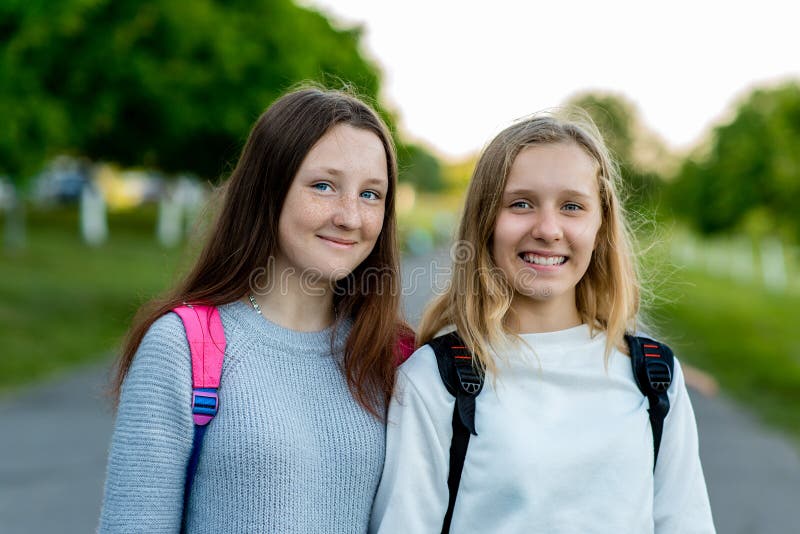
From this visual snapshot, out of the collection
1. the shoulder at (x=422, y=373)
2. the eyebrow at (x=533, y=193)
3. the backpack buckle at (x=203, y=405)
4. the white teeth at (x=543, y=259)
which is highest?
the eyebrow at (x=533, y=193)

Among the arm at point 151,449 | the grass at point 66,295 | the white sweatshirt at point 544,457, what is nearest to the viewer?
the arm at point 151,449

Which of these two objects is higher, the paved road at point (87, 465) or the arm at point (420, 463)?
the arm at point (420, 463)

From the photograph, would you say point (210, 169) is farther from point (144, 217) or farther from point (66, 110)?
point (144, 217)

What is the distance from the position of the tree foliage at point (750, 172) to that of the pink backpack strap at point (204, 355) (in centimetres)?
764

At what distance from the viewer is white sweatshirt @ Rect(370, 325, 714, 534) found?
2186 mm

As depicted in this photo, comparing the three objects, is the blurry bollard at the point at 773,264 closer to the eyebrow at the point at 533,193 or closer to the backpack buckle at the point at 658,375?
the backpack buckle at the point at 658,375

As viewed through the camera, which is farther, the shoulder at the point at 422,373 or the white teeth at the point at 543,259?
the white teeth at the point at 543,259

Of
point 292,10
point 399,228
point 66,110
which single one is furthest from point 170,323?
point 292,10

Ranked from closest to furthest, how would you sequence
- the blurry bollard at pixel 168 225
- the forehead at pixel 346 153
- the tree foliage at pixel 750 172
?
the forehead at pixel 346 153 < the tree foliage at pixel 750 172 < the blurry bollard at pixel 168 225

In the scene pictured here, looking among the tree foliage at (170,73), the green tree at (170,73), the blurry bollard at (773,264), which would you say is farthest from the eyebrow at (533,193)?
the blurry bollard at (773,264)

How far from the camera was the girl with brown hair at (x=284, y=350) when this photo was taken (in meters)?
2.06

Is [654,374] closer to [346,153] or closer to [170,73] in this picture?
[346,153]

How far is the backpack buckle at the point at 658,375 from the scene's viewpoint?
2331 millimetres

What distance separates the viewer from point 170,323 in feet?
7.04
